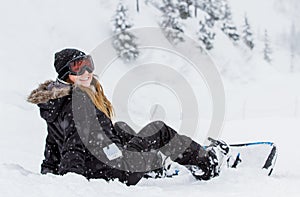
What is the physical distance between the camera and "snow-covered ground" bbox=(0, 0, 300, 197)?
2619mm

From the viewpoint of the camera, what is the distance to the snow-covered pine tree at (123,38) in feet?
88.8

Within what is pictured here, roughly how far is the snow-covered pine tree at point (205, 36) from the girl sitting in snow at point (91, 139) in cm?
3093

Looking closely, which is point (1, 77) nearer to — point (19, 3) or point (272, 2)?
point (19, 3)

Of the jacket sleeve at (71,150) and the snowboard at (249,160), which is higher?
the jacket sleeve at (71,150)

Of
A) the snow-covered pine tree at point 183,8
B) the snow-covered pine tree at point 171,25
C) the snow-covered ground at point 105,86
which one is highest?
the snow-covered pine tree at point 183,8

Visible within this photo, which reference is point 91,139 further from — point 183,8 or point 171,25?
point 183,8

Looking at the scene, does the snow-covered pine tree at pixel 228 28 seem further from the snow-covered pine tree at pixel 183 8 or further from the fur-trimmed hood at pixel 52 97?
the fur-trimmed hood at pixel 52 97

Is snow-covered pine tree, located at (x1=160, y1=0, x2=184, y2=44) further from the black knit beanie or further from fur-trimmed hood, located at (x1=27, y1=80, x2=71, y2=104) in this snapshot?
fur-trimmed hood, located at (x1=27, y1=80, x2=71, y2=104)

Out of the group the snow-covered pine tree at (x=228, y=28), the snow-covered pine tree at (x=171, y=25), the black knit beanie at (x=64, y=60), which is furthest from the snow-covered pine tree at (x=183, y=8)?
the black knit beanie at (x=64, y=60)

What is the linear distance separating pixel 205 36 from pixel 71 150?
106 feet

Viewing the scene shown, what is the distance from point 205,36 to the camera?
113ft

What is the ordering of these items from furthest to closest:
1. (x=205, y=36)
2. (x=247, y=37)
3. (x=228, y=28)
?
(x=247, y=37), (x=228, y=28), (x=205, y=36)

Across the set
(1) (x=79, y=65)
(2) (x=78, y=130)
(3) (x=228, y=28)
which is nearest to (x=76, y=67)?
(1) (x=79, y=65)

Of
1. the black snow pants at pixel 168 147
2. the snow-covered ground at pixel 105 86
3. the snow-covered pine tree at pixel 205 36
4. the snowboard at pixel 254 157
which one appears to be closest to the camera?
the snow-covered ground at pixel 105 86
